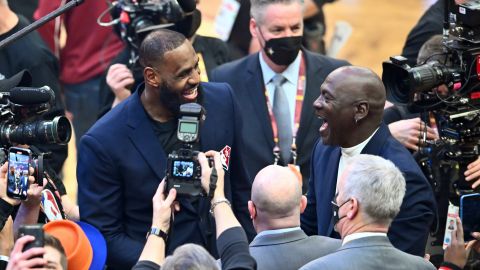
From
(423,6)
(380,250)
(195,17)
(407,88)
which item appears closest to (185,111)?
(380,250)

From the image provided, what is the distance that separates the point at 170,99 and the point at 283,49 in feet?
4.39

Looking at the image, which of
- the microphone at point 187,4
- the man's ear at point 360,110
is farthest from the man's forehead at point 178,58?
the man's ear at point 360,110

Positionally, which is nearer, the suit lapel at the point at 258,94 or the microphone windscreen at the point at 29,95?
the microphone windscreen at the point at 29,95

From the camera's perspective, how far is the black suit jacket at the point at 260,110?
702cm

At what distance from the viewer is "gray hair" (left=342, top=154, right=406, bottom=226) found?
4.93 m

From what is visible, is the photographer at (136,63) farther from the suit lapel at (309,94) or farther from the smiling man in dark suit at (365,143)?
the smiling man in dark suit at (365,143)

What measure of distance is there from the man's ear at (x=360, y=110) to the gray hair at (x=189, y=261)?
5.65ft

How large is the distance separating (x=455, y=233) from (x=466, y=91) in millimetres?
726

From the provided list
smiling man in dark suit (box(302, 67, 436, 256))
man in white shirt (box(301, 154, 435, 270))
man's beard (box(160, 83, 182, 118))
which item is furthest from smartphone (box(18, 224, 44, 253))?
smiling man in dark suit (box(302, 67, 436, 256))

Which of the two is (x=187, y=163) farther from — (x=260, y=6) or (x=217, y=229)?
(x=260, y=6)

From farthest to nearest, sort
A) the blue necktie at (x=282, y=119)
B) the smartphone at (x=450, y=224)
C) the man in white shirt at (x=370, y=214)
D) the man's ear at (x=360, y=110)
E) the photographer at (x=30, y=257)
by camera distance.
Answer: the blue necktie at (x=282, y=119)
the smartphone at (x=450, y=224)
the man's ear at (x=360, y=110)
the man in white shirt at (x=370, y=214)
the photographer at (x=30, y=257)

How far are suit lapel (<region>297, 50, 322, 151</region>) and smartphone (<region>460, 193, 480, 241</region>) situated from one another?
1.21 meters

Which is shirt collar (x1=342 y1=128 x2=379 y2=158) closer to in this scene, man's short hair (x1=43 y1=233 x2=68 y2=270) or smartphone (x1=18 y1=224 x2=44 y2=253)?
man's short hair (x1=43 y1=233 x2=68 y2=270)

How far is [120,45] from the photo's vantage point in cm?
903
